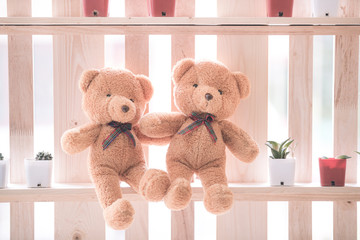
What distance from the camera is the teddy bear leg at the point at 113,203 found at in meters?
0.90

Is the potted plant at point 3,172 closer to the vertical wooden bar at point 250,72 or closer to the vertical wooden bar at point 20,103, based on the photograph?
Answer: the vertical wooden bar at point 20,103

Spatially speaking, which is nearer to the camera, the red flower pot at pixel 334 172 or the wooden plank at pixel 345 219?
the red flower pot at pixel 334 172

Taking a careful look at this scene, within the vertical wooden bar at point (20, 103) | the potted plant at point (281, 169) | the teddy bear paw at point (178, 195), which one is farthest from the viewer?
the vertical wooden bar at point (20, 103)

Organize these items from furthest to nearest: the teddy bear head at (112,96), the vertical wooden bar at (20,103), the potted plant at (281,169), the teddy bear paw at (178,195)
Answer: the vertical wooden bar at (20,103), the potted plant at (281,169), the teddy bear head at (112,96), the teddy bear paw at (178,195)

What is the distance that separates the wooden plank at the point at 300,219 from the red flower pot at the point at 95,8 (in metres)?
0.89

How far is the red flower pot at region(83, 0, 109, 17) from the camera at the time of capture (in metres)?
1.09

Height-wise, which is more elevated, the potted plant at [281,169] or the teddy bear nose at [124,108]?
the teddy bear nose at [124,108]

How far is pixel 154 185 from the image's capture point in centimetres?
91

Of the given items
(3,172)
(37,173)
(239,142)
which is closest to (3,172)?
(3,172)

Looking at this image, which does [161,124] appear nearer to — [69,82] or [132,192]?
[132,192]

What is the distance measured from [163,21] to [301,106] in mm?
564

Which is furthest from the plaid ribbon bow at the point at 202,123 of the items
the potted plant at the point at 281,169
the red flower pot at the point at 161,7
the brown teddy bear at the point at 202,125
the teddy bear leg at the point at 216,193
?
the red flower pot at the point at 161,7

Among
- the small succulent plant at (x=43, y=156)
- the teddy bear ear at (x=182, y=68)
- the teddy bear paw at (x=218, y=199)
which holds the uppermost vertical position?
the teddy bear ear at (x=182, y=68)

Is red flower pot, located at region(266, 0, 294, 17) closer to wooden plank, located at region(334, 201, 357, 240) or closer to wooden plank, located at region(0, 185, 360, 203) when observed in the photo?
wooden plank, located at region(0, 185, 360, 203)
